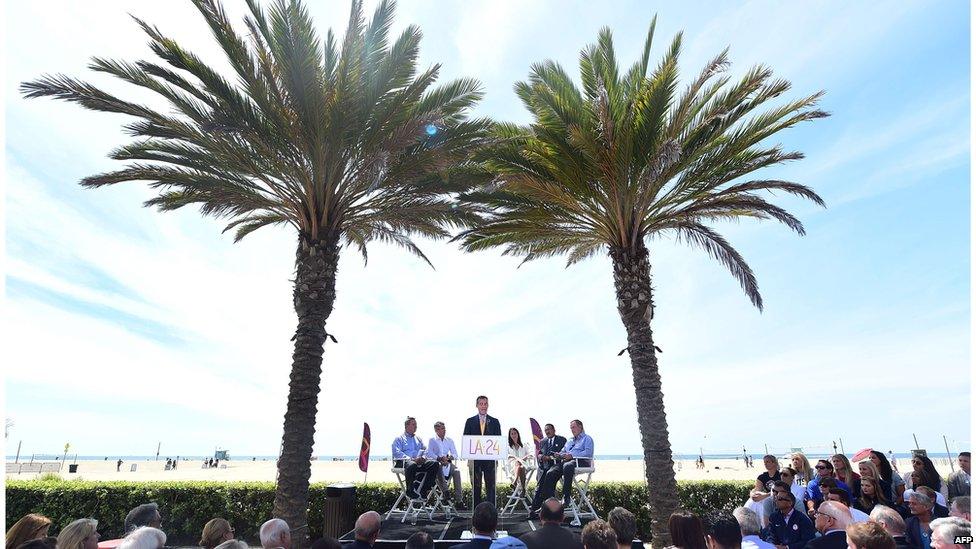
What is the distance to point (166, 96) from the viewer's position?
878 cm

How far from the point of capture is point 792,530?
571 cm

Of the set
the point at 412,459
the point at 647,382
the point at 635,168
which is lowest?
the point at 412,459

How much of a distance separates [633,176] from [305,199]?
5.88 metres

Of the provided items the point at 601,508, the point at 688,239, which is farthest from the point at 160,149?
the point at 601,508

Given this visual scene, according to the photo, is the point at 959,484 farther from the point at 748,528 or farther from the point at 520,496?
the point at 520,496

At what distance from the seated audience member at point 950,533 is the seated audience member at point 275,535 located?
16.7ft

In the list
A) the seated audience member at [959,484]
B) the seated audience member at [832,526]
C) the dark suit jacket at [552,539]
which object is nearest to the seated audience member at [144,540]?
the dark suit jacket at [552,539]

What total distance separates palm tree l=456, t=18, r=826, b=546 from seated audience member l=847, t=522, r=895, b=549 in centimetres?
535

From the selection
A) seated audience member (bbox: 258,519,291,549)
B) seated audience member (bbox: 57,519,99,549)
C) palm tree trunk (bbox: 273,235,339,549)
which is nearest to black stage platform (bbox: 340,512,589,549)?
palm tree trunk (bbox: 273,235,339,549)

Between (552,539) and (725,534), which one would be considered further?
(552,539)

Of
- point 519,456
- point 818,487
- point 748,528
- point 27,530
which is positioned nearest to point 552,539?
point 748,528

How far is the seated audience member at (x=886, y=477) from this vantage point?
688cm

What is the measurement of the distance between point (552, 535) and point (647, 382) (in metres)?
5.35

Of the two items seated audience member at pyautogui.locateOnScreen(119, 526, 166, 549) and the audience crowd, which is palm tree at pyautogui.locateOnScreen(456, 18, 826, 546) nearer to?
the audience crowd
